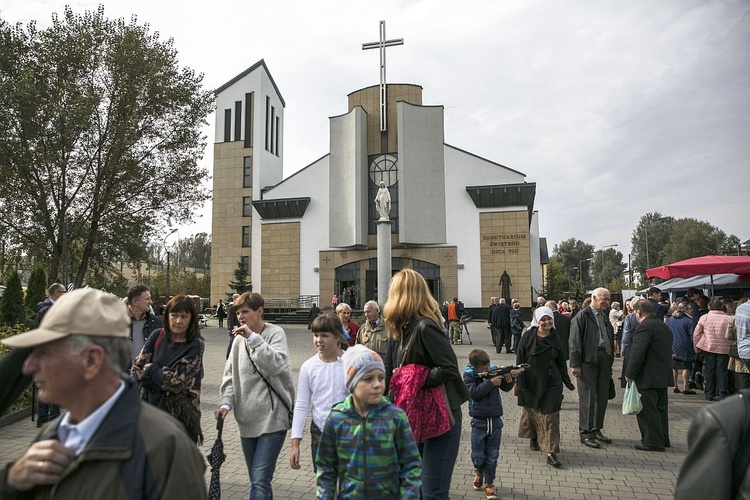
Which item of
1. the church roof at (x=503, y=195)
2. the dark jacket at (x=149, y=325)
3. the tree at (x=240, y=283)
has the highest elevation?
the church roof at (x=503, y=195)

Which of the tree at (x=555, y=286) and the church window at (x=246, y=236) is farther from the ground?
the church window at (x=246, y=236)

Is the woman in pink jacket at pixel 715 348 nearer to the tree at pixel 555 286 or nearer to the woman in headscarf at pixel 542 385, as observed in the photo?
the woman in headscarf at pixel 542 385

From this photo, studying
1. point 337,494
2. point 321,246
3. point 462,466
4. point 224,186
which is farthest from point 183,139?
point 337,494

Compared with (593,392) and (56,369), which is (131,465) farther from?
(593,392)

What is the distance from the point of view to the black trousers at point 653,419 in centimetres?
681

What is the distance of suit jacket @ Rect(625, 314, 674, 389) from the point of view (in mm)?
6941

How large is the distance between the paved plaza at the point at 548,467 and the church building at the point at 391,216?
28521 millimetres

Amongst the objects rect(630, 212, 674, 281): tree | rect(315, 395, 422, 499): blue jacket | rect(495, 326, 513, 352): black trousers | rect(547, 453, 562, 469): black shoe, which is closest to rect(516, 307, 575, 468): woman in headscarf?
rect(547, 453, 562, 469): black shoe

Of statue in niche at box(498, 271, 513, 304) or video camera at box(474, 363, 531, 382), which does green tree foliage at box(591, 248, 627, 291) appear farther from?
video camera at box(474, 363, 531, 382)

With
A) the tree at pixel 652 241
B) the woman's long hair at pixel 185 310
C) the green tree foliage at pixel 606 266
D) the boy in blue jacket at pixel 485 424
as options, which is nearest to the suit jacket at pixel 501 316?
the boy in blue jacket at pixel 485 424

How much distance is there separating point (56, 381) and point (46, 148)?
23.3 metres

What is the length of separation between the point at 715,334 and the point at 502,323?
845 centimetres

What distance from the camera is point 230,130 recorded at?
4478 centimetres

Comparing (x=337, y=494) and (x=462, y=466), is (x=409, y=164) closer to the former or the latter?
(x=462, y=466)
